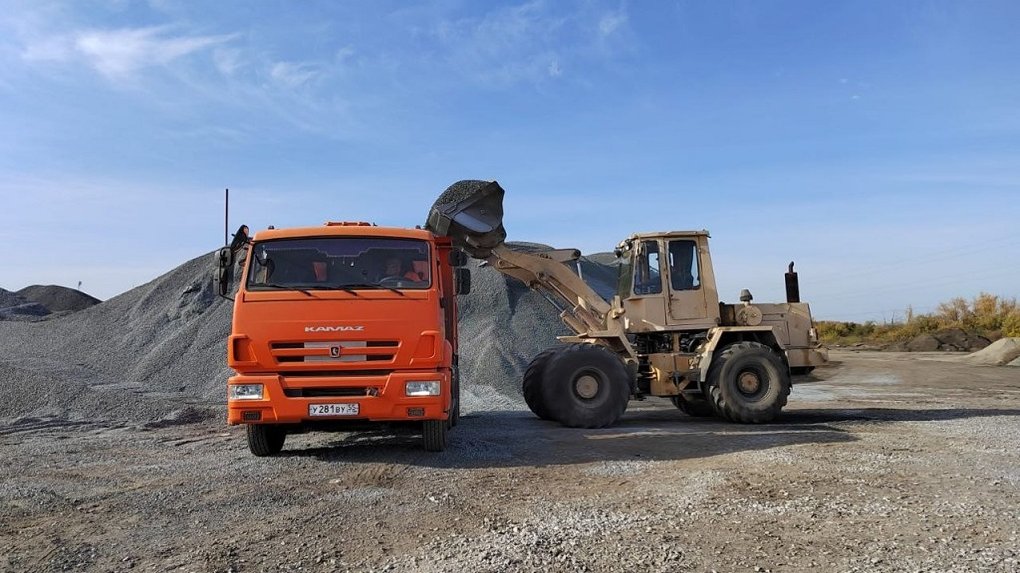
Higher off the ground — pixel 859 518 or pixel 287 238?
pixel 287 238

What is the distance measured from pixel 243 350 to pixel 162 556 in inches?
116

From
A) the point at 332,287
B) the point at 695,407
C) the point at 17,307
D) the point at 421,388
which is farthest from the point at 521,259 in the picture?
the point at 17,307

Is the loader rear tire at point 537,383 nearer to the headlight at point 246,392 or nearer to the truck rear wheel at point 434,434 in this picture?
the truck rear wheel at point 434,434

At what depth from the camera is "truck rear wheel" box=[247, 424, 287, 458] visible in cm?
805

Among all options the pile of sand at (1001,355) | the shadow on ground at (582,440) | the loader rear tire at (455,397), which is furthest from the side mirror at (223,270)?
the pile of sand at (1001,355)

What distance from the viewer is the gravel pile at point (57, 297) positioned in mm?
34938

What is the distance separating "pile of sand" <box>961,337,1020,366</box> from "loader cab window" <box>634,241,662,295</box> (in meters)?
21.9

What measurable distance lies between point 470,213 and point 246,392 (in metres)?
4.86

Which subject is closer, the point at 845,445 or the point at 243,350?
the point at 243,350

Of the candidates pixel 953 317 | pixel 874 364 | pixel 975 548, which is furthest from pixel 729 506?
pixel 953 317

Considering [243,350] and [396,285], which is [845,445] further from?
[243,350]

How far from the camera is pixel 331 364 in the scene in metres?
7.39

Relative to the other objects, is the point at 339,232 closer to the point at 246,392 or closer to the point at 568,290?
the point at 246,392

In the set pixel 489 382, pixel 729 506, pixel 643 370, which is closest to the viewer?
pixel 729 506
